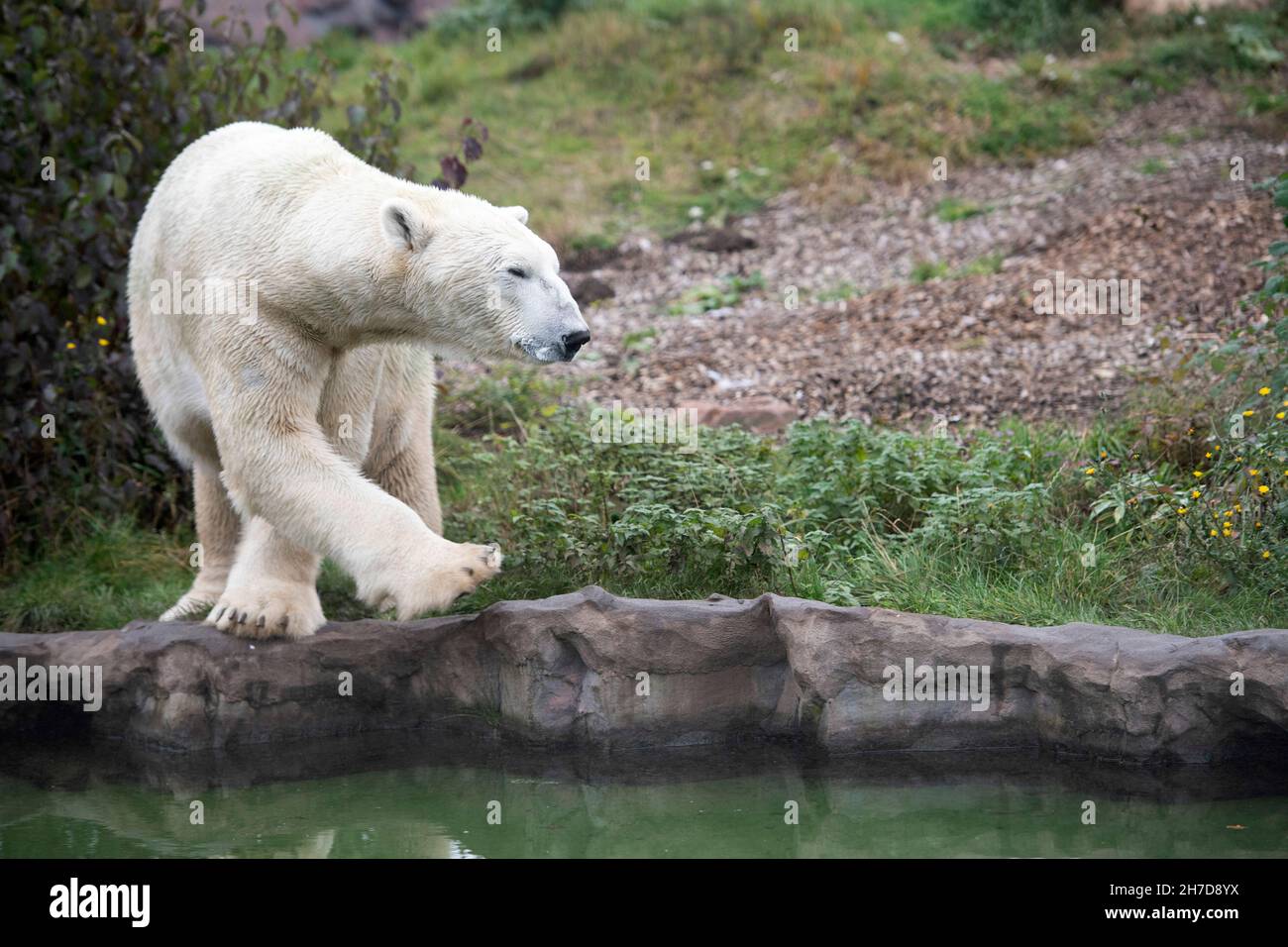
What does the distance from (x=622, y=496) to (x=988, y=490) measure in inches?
59.5

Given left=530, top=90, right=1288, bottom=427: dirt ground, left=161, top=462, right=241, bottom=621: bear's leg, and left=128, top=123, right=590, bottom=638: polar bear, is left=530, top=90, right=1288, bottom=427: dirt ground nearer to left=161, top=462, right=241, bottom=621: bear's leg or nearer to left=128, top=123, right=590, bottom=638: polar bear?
left=161, top=462, right=241, bottom=621: bear's leg

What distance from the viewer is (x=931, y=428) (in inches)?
283

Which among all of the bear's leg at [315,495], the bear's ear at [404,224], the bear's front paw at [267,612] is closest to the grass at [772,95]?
the bear's front paw at [267,612]

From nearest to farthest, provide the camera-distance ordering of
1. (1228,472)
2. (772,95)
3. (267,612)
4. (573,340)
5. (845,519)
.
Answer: (573,340)
(267,612)
(1228,472)
(845,519)
(772,95)

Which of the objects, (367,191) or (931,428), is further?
(931,428)

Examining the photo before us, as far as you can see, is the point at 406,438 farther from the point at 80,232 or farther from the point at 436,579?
the point at 80,232

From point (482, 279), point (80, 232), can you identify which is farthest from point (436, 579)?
point (80, 232)

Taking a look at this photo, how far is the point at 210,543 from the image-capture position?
5.86m

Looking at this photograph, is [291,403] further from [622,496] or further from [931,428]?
[931,428]

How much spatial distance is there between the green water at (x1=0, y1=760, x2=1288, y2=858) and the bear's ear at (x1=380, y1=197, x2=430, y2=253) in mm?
1778

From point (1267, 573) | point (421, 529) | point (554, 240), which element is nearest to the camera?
point (421, 529)

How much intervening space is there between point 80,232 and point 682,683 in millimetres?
3703

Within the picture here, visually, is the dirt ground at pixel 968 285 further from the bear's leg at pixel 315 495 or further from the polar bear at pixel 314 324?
A: the bear's leg at pixel 315 495

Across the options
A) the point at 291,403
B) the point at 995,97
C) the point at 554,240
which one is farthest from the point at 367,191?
the point at 995,97
